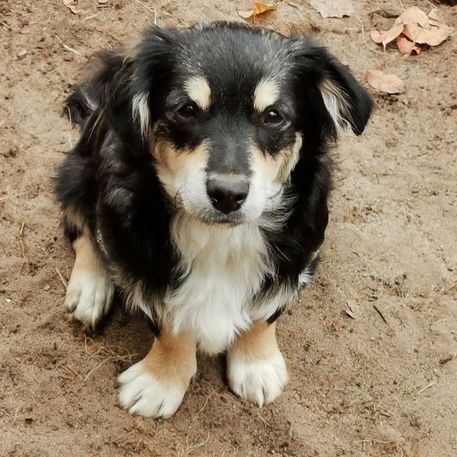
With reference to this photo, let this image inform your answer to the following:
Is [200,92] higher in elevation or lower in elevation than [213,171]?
higher

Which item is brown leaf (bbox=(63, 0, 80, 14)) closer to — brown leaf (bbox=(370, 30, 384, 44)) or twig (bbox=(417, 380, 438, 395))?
brown leaf (bbox=(370, 30, 384, 44))

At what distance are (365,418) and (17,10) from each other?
281 centimetres

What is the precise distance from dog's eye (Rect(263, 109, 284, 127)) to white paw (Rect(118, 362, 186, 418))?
118 centimetres

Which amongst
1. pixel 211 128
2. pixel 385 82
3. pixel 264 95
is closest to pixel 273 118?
pixel 264 95

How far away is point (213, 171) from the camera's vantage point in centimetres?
243

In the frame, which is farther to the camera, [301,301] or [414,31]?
[414,31]

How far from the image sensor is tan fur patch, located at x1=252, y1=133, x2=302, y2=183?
252 centimetres

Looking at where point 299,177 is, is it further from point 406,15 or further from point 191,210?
point 406,15

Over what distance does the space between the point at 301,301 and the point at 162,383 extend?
2.47ft

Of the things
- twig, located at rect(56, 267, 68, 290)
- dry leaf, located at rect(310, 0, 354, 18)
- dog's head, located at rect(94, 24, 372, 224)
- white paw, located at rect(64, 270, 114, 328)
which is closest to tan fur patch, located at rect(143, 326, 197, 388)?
white paw, located at rect(64, 270, 114, 328)

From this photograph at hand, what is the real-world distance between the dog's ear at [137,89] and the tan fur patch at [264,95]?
12.0 inches

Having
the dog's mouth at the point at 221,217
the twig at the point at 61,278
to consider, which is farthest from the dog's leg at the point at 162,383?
the dog's mouth at the point at 221,217

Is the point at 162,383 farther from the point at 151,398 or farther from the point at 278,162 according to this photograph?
the point at 278,162

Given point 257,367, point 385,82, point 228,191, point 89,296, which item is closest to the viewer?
point 228,191
